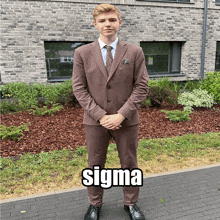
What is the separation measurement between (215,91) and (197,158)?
479 centimetres

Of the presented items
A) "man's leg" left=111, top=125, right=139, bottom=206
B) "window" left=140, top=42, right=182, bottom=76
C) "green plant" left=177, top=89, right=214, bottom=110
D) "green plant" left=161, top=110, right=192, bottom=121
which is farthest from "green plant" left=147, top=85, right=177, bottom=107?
"man's leg" left=111, top=125, right=139, bottom=206

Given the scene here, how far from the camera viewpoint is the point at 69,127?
6301 millimetres

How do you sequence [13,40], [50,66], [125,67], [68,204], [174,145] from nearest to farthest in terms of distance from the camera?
[125,67]
[68,204]
[174,145]
[13,40]
[50,66]

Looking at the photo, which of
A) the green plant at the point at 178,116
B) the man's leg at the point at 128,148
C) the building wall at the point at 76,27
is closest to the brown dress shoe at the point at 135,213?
the man's leg at the point at 128,148

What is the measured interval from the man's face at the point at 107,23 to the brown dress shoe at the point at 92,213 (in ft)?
6.95

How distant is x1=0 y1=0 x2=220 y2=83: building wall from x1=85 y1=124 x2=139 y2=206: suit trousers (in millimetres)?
7826

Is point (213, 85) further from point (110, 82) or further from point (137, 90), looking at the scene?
point (110, 82)

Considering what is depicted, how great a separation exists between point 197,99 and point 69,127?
15.4ft

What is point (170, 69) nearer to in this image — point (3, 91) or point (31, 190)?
point (3, 91)

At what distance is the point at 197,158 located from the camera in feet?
14.7

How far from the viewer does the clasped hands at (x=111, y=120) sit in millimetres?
2467

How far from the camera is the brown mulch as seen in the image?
5.14 meters

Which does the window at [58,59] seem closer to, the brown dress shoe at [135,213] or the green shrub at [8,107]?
the green shrub at [8,107]

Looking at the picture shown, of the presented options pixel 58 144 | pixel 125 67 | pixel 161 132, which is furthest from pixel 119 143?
pixel 161 132
